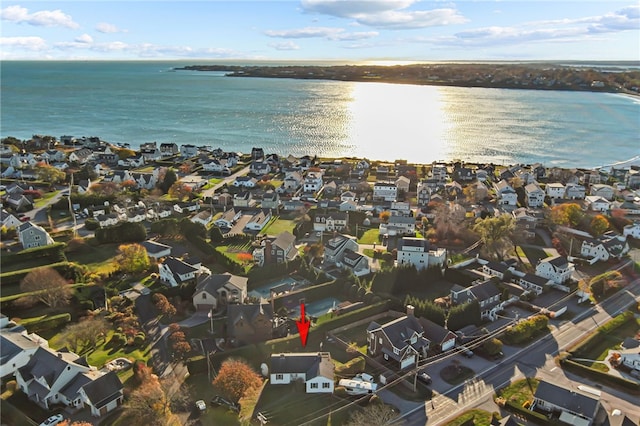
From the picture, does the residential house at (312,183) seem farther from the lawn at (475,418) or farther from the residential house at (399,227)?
the lawn at (475,418)

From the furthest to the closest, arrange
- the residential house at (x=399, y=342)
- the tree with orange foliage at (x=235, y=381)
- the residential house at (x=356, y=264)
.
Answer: the residential house at (x=356, y=264)
the residential house at (x=399, y=342)
the tree with orange foliage at (x=235, y=381)

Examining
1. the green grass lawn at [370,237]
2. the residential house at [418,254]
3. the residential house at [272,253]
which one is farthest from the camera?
the green grass lawn at [370,237]

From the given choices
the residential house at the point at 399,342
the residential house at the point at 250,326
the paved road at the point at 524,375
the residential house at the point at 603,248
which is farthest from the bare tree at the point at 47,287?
the residential house at the point at 603,248

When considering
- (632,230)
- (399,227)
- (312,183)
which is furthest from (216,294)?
(632,230)

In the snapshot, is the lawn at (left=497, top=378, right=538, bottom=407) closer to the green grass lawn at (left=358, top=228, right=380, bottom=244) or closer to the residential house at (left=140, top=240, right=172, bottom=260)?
the green grass lawn at (left=358, top=228, right=380, bottom=244)

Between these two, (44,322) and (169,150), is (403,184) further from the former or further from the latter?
(169,150)

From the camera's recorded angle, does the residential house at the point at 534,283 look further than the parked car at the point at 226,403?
Yes

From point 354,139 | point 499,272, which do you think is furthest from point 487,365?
point 354,139
